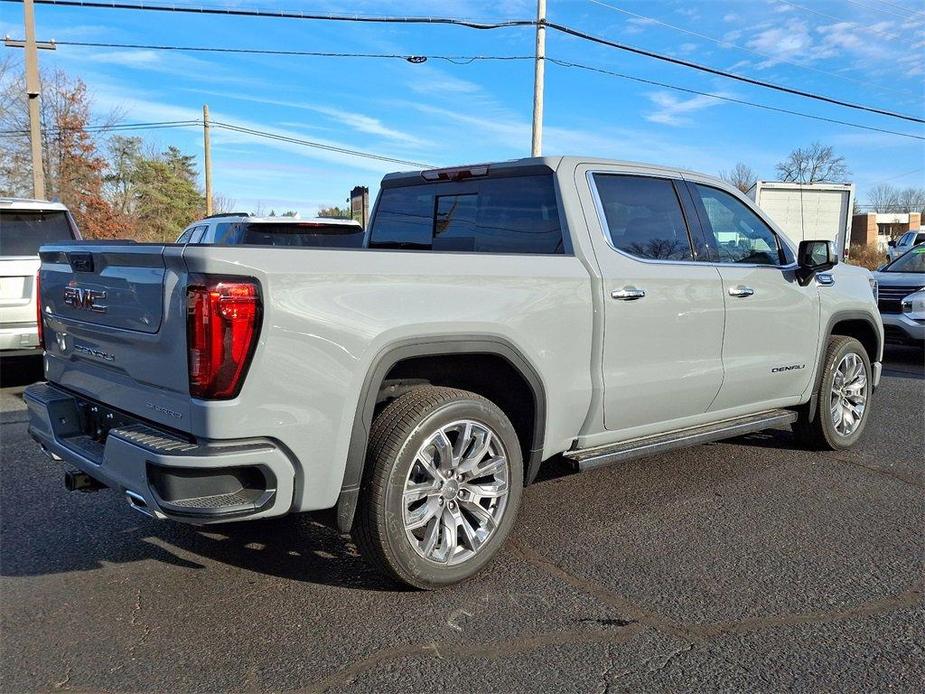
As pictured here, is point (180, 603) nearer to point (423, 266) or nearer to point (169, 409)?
point (169, 409)

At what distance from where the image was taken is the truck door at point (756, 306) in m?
4.71

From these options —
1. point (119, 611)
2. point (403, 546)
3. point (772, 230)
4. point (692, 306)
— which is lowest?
point (119, 611)

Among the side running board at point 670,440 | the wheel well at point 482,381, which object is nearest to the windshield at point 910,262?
the side running board at point 670,440

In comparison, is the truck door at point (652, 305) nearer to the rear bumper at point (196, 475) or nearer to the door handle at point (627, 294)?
the door handle at point (627, 294)

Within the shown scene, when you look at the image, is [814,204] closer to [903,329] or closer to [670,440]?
[903,329]

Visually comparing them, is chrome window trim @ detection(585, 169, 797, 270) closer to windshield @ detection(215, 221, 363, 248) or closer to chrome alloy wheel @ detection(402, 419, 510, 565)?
chrome alloy wheel @ detection(402, 419, 510, 565)

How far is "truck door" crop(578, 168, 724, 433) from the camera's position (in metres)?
4.02

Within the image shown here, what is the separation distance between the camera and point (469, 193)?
4605 mm

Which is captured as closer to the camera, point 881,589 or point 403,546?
point 403,546

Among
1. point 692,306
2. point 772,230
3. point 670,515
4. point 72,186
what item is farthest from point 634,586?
point 72,186

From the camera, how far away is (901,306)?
34.1 feet

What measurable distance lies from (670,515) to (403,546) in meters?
1.81

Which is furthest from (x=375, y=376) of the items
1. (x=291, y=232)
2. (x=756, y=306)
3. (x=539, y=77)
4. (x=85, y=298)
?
(x=539, y=77)

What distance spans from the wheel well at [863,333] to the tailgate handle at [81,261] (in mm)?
5103
